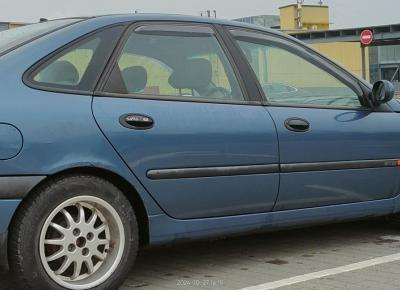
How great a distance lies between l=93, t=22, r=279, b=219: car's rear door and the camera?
3562mm

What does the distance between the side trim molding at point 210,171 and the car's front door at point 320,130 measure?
0.15m

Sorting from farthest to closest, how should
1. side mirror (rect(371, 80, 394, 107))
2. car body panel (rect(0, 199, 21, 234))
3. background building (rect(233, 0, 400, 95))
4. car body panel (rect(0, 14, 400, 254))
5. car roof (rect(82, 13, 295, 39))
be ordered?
background building (rect(233, 0, 400, 95)) < side mirror (rect(371, 80, 394, 107)) < car roof (rect(82, 13, 295, 39)) < car body panel (rect(0, 14, 400, 254)) < car body panel (rect(0, 199, 21, 234))

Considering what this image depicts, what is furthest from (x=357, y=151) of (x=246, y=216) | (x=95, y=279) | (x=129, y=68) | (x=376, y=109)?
(x=95, y=279)

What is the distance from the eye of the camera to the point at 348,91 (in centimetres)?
469

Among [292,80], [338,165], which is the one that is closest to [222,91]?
[292,80]

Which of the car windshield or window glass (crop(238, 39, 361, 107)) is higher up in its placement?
the car windshield

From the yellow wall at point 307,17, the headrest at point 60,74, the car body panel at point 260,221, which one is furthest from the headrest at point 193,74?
the yellow wall at point 307,17

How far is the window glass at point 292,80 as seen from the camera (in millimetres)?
4281

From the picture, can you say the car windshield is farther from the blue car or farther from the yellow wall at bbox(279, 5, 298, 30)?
the yellow wall at bbox(279, 5, 298, 30)

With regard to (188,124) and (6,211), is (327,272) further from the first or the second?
(6,211)

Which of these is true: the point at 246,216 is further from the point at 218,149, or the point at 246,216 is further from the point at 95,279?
the point at 95,279

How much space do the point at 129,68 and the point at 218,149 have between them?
704 mm

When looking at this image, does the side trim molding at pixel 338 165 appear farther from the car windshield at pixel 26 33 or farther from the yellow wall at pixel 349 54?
the yellow wall at pixel 349 54

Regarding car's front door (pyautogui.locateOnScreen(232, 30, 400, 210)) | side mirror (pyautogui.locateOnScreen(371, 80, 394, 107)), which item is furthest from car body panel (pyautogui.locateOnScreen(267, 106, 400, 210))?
side mirror (pyautogui.locateOnScreen(371, 80, 394, 107))
